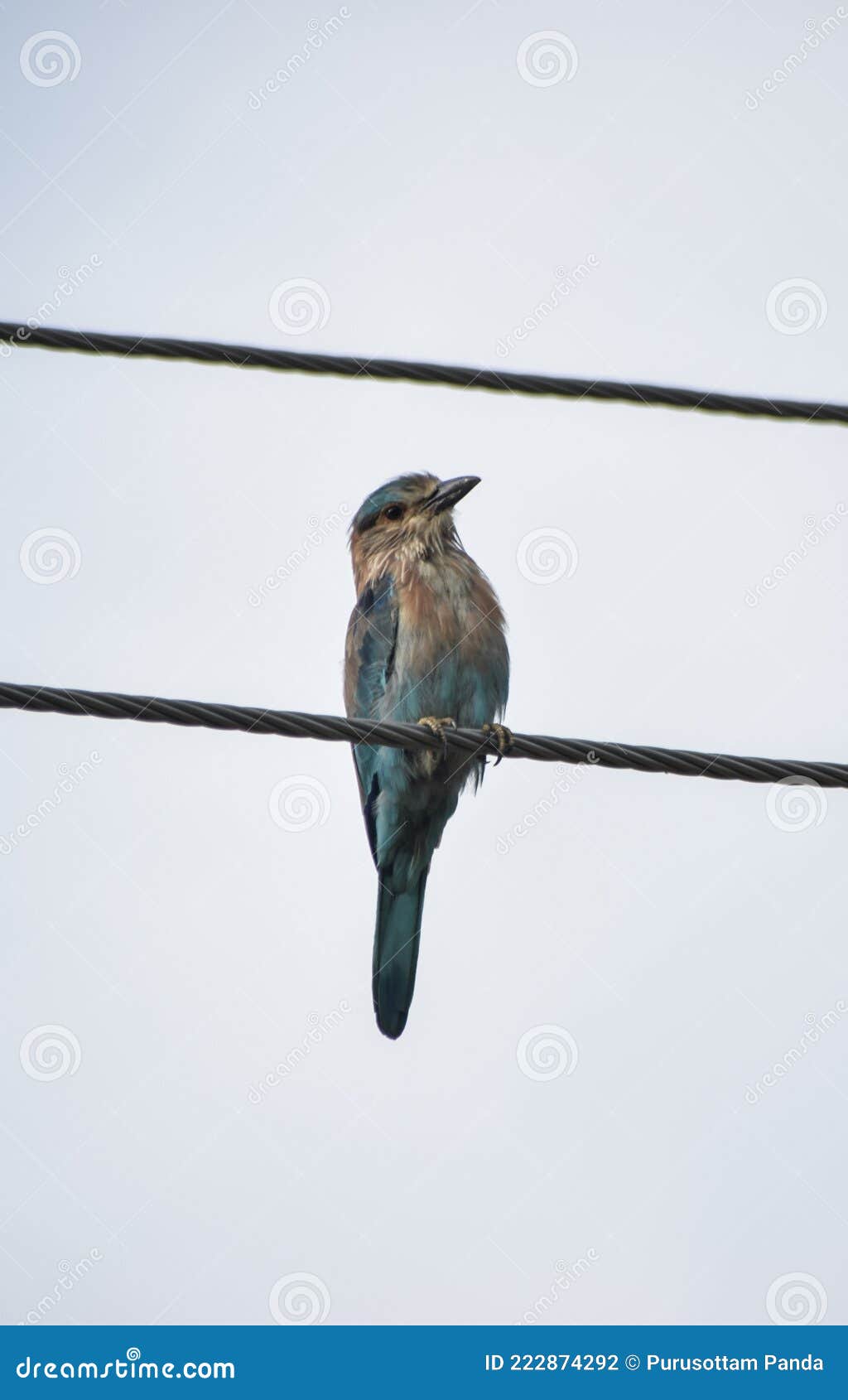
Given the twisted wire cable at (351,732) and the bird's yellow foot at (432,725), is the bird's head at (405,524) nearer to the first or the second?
the bird's yellow foot at (432,725)

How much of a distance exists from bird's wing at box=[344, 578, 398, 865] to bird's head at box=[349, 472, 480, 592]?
0.18m

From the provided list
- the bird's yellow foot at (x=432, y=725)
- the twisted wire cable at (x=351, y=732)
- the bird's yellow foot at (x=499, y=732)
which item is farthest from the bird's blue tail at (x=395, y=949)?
the twisted wire cable at (x=351, y=732)

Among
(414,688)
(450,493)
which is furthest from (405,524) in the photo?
(414,688)

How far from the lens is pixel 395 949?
661 centimetres

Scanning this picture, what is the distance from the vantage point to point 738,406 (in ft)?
14.7

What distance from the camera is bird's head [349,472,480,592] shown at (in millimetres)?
6906

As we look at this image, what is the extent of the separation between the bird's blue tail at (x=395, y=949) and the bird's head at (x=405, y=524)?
1292 mm

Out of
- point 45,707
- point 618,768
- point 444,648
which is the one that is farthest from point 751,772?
point 444,648

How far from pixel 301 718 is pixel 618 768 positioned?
31.5 inches

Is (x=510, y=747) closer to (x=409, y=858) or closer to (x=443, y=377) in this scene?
(x=443, y=377)

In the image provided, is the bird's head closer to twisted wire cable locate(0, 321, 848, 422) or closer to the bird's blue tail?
the bird's blue tail

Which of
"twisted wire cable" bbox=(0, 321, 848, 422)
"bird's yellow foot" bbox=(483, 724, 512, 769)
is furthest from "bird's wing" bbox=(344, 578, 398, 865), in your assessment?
"twisted wire cable" bbox=(0, 321, 848, 422)

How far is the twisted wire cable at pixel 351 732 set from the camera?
3.99 m

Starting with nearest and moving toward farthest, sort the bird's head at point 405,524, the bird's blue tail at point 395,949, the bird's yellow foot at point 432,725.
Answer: the bird's yellow foot at point 432,725 < the bird's blue tail at point 395,949 < the bird's head at point 405,524
